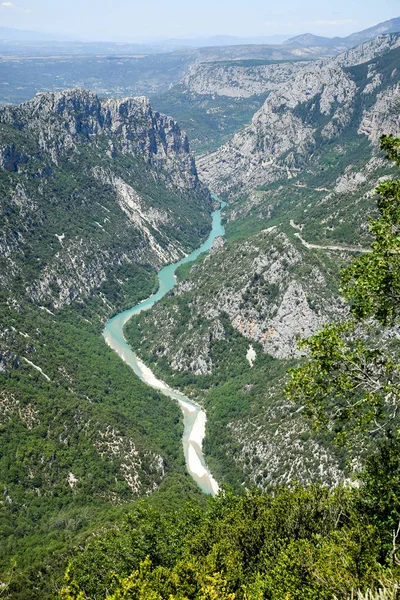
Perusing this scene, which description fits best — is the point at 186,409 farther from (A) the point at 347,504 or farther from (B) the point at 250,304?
(A) the point at 347,504

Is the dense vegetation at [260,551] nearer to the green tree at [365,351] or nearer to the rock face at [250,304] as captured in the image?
the green tree at [365,351]

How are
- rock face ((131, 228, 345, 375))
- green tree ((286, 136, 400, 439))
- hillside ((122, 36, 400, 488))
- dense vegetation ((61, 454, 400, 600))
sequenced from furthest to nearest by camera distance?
1. rock face ((131, 228, 345, 375))
2. hillside ((122, 36, 400, 488))
3. dense vegetation ((61, 454, 400, 600))
4. green tree ((286, 136, 400, 439))

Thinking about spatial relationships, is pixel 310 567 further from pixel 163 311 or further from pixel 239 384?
pixel 163 311

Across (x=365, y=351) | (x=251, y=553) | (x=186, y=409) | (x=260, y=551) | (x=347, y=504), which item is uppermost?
(x=365, y=351)

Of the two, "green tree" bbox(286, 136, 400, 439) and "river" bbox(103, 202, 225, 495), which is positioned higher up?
"green tree" bbox(286, 136, 400, 439)

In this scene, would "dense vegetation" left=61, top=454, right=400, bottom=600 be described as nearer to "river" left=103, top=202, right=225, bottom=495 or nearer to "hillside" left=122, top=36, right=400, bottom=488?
"hillside" left=122, top=36, right=400, bottom=488

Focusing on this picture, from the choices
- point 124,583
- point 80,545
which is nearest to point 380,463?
point 124,583

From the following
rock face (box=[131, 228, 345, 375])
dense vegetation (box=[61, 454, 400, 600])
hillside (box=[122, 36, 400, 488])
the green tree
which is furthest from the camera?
rock face (box=[131, 228, 345, 375])

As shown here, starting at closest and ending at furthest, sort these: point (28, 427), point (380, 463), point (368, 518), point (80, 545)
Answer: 1. point (380, 463)
2. point (368, 518)
3. point (80, 545)
4. point (28, 427)

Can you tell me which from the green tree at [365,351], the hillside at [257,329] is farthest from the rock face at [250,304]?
the green tree at [365,351]

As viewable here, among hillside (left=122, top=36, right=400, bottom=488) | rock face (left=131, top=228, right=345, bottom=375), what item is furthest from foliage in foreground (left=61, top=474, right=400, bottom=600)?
rock face (left=131, top=228, right=345, bottom=375)

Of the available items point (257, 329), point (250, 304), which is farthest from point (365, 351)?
point (250, 304)
